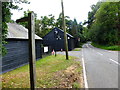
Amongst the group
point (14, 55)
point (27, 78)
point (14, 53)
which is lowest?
point (27, 78)

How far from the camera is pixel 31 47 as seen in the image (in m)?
2.75

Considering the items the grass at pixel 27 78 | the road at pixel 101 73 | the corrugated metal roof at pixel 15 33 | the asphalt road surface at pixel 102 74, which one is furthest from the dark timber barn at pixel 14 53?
the asphalt road surface at pixel 102 74

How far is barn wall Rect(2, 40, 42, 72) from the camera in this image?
7275 mm

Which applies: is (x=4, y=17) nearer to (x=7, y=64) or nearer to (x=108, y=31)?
(x=7, y=64)

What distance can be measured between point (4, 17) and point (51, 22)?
41000 millimetres

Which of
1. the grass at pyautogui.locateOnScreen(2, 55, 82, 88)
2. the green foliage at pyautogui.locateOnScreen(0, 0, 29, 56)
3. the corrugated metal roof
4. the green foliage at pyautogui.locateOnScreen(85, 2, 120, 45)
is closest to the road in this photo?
the grass at pyautogui.locateOnScreen(2, 55, 82, 88)

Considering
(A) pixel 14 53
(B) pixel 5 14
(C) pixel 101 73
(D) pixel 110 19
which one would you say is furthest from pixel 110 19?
(B) pixel 5 14

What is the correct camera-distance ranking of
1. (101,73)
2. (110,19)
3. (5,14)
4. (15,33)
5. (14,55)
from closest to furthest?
(5,14), (101,73), (14,55), (15,33), (110,19)

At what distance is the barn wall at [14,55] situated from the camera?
286 inches

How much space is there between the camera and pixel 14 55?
816 centimetres

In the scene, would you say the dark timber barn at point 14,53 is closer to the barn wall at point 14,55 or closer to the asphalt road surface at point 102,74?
the barn wall at point 14,55

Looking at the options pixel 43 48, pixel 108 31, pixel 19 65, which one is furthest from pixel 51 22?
pixel 19 65

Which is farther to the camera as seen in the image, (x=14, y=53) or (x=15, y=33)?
(x=15, y=33)

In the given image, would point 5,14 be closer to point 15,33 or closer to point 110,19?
point 15,33
